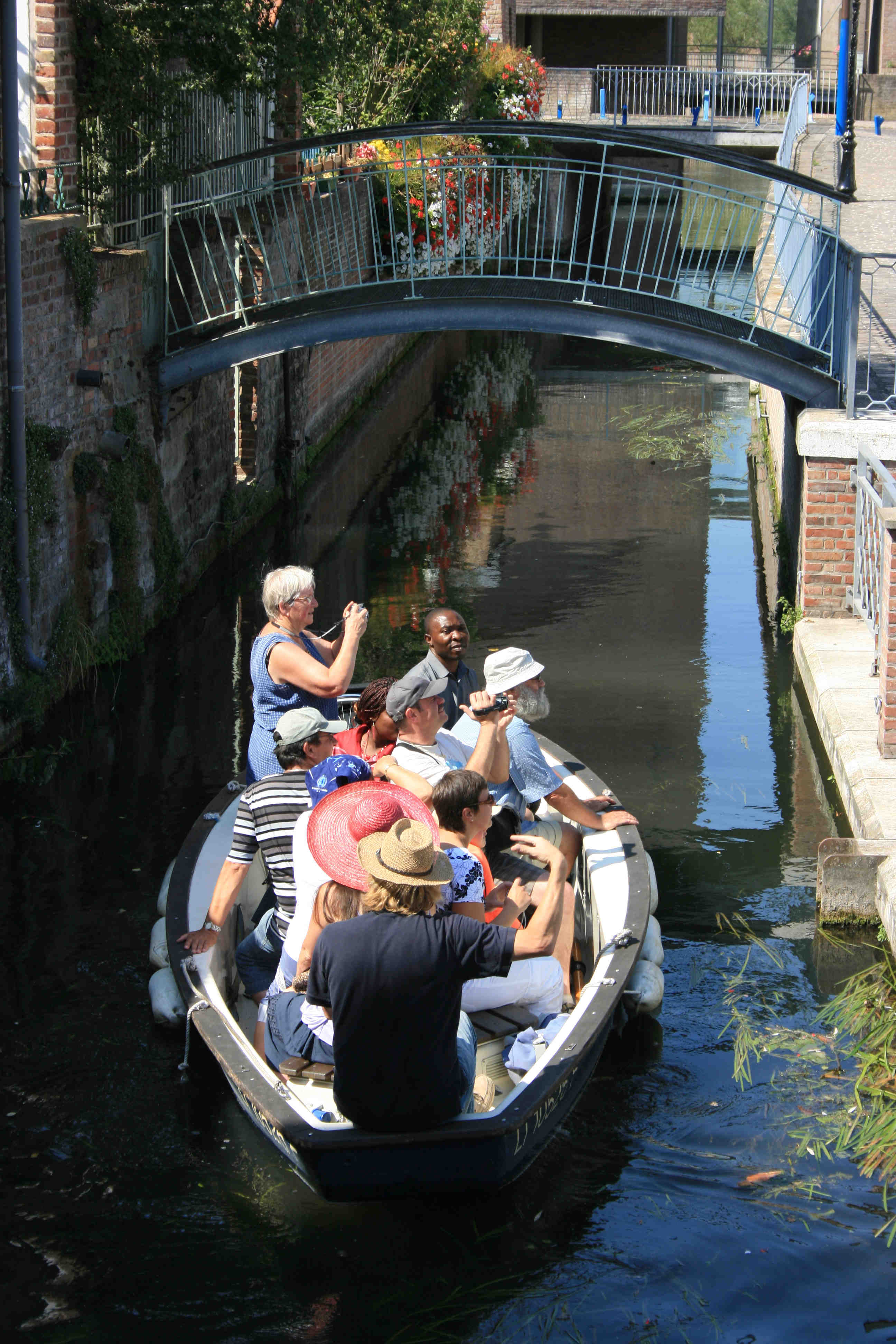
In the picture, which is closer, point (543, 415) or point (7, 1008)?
point (7, 1008)

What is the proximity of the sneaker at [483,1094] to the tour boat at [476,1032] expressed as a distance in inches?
2.1

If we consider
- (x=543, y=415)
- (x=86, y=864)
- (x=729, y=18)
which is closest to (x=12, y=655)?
(x=86, y=864)

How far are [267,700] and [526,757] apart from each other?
3.95 ft

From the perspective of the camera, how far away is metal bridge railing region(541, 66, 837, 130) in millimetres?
33125

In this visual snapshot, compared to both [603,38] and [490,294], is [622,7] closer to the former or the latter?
[603,38]

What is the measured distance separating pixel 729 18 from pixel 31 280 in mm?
97986

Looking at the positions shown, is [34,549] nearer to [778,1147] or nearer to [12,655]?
[12,655]

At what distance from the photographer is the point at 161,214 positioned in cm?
1144

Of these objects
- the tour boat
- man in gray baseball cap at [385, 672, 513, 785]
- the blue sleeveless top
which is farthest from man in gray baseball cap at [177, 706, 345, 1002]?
the blue sleeveless top

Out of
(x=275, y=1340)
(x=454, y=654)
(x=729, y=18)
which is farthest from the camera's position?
(x=729, y=18)

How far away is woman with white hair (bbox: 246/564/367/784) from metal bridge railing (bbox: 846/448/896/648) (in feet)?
10.7

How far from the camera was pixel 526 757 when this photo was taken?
603 centimetres

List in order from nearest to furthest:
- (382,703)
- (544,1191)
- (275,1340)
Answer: (275,1340), (544,1191), (382,703)

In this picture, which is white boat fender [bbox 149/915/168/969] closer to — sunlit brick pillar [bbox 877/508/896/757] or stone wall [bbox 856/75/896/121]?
sunlit brick pillar [bbox 877/508/896/757]
